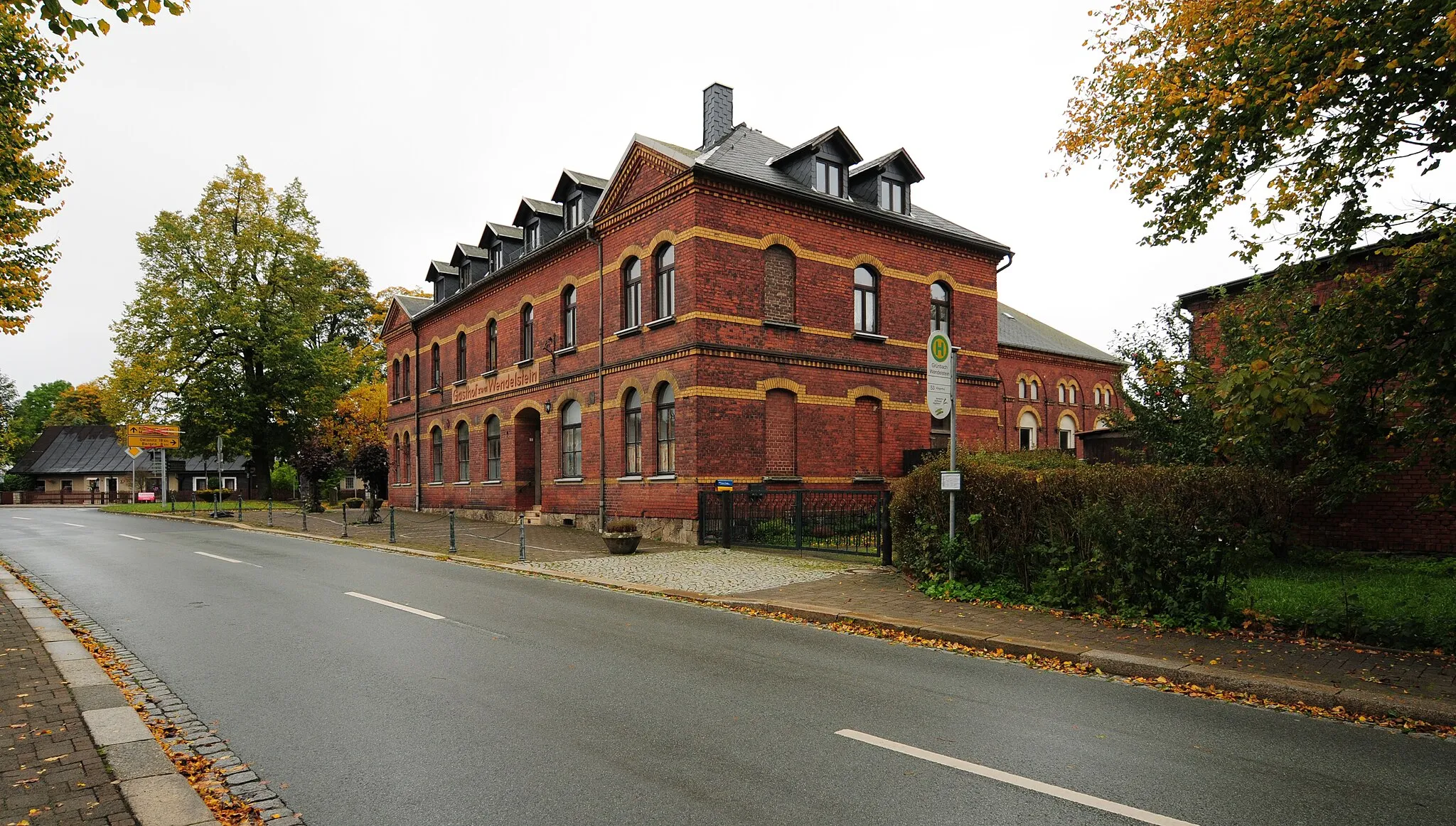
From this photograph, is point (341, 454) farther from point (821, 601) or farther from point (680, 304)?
point (821, 601)

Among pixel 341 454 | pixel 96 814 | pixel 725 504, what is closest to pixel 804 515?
pixel 725 504

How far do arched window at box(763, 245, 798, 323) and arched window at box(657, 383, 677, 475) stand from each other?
123 inches

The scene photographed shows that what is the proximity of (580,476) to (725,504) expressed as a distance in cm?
711

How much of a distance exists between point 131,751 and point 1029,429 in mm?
40947

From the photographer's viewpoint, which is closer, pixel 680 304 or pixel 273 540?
pixel 680 304

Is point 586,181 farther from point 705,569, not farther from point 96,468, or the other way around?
point 96,468

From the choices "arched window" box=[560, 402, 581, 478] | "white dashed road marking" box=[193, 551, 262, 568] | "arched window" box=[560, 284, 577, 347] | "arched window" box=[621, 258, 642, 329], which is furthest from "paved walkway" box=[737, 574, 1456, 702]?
"arched window" box=[560, 284, 577, 347]

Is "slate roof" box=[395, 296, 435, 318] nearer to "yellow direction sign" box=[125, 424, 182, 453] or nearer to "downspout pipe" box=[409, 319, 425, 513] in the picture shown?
"downspout pipe" box=[409, 319, 425, 513]

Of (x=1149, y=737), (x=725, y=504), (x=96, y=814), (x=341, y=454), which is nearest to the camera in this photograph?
(x=96, y=814)

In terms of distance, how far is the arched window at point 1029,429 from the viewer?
40853mm

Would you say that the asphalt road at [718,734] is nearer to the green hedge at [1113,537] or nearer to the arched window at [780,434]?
the green hedge at [1113,537]

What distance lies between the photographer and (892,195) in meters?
23.3

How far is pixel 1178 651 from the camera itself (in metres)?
7.32

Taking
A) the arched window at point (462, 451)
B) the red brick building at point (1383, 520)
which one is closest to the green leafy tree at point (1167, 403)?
the red brick building at point (1383, 520)
